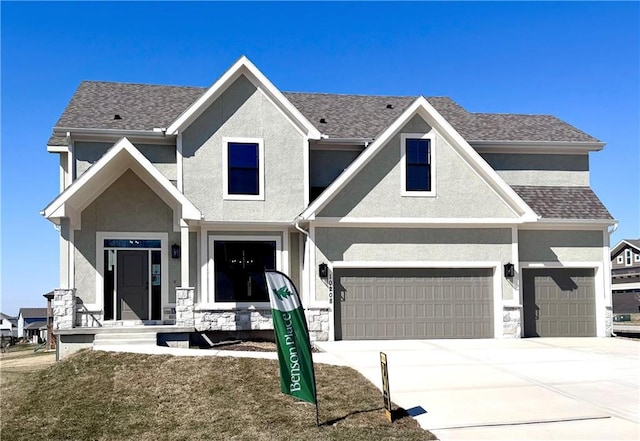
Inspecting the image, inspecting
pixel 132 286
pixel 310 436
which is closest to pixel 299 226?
pixel 132 286

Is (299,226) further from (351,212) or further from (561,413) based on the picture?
(561,413)

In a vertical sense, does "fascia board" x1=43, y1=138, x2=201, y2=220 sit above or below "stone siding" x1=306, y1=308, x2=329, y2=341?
above

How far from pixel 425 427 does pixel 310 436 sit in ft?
5.21

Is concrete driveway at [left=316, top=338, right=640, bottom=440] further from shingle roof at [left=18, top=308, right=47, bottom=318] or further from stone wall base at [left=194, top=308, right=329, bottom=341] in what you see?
shingle roof at [left=18, top=308, right=47, bottom=318]

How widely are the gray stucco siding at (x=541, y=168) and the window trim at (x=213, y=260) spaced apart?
24.3ft

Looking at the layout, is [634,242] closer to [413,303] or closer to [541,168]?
[541,168]

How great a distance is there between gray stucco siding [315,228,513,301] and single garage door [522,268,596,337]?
1184 mm

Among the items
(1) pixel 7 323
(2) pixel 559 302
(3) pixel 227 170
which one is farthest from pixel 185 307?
(1) pixel 7 323

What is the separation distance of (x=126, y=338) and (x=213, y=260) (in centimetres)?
336

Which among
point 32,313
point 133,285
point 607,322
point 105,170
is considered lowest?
point 32,313

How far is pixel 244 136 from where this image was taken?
17422 mm

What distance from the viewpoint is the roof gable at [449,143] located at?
54.1 ft

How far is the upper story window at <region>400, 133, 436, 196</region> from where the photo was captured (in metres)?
17.2

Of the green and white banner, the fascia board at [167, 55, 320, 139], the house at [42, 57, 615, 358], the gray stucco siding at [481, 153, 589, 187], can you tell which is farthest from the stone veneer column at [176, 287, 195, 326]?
the gray stucco siding at [481, 153, 589, 187]
